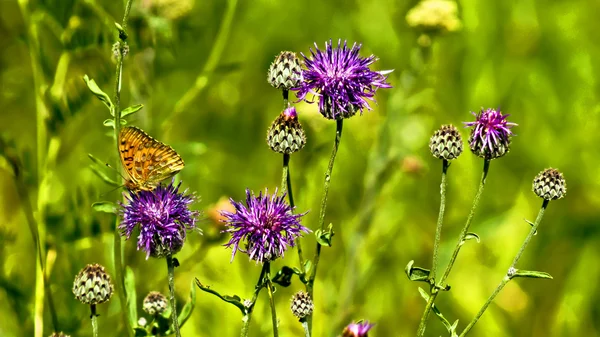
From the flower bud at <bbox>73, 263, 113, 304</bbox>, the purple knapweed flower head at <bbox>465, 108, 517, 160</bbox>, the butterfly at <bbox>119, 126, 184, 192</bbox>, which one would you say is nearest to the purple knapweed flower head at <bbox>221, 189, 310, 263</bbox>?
the butterfly at <bbox>119, 126, 184, 192</bbox>

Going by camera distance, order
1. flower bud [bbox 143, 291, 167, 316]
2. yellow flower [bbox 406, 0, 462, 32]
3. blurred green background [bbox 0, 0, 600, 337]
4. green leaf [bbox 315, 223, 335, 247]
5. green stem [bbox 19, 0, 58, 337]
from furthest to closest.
A: yellow flower [bbox 406, 0, 462, 32] < blurred green background [bbox 0, 0, 600, 337] < green stem [bbox 19, 0, 58, 337] < flower bud [bbox 143, 291, 167, 316] < green leaf [bbox 315, 223, 335, 247]

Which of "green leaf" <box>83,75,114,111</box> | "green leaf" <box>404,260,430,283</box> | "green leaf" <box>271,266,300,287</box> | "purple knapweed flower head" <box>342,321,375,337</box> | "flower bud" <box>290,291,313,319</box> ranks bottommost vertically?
"purple knapweed flower head" <box>342,321,375,337</box>

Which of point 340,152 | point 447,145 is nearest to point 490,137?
point 447,145

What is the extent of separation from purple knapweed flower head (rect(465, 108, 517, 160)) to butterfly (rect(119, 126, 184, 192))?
659 mm

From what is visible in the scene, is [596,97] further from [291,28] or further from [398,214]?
[291,28]

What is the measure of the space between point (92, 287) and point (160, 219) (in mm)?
205

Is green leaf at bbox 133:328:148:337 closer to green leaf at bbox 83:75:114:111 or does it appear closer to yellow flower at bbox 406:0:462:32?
green leaf at bbox 83:75:114:111

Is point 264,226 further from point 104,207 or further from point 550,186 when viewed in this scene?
point 550,186

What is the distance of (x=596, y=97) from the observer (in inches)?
135

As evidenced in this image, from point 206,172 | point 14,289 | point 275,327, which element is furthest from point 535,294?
point 14,289

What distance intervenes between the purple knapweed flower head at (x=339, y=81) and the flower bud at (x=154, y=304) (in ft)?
1.86

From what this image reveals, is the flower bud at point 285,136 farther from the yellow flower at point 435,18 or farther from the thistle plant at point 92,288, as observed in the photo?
the yellow flower at point 435,18

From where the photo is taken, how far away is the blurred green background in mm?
2209

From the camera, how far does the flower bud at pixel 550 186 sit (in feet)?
4.99
